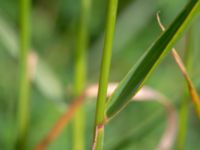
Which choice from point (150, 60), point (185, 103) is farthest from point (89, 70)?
point (150, 60)

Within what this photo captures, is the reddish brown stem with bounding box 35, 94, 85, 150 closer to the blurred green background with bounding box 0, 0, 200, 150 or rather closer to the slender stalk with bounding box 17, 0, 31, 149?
the slender stalk with bounding box 17, 0, 31, 149

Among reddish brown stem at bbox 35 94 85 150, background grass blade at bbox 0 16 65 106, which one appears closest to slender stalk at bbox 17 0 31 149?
reddish brown stem at bbox 35 94 85 150

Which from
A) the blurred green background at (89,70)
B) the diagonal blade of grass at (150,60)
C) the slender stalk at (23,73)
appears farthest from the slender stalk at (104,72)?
the blurred green background at (89,70)

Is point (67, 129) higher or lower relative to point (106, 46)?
lower

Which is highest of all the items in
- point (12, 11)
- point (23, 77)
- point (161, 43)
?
point (161, 43)

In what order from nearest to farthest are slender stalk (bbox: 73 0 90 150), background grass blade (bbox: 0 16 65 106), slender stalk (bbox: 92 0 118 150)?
slender stalk (bbox: 92 0 118 150), slender stalk (bbox: 73 0 90 150), background grass blade (bbox: 0 16 65 106)

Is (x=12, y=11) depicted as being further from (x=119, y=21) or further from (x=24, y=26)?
(x=24, y=26)

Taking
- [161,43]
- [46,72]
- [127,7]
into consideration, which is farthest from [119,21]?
[161,43]
